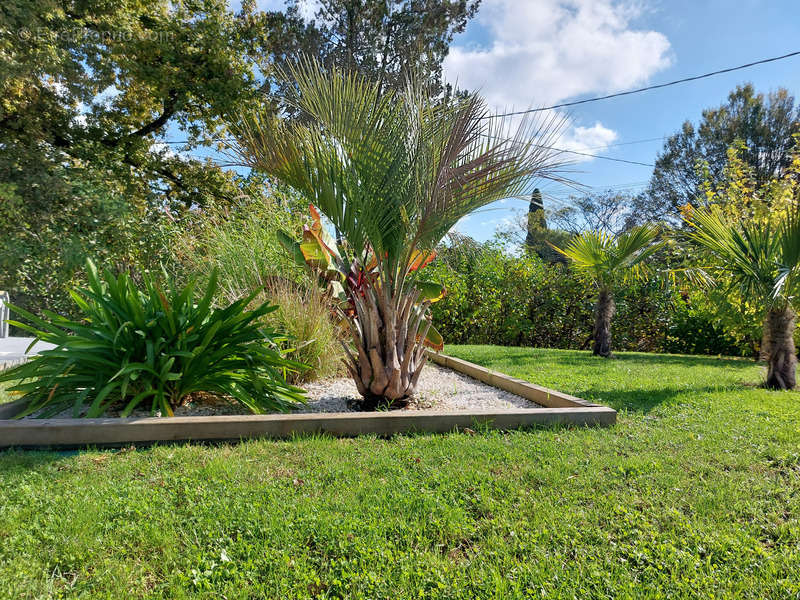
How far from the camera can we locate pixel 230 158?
3775mm

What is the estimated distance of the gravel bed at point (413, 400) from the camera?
360 centimetres

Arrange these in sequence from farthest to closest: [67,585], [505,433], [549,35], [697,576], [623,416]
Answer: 1. [549,35]
2. [623,416]
3. [505,433]
4. [697,576]
5. [67,585]

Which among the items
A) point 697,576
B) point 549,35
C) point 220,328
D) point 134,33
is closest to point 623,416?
point 697,576

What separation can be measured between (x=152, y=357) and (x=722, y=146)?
1228 inches

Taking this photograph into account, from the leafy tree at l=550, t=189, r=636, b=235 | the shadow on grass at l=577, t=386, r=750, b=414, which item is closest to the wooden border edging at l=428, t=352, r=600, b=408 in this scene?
the shadow on grass at l=577, t=386, r=750, b=414

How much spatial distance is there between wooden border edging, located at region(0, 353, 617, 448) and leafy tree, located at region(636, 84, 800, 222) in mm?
23520

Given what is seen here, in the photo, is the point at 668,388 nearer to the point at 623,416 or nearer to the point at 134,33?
the point at 623,416

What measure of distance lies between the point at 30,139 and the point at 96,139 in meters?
1.49

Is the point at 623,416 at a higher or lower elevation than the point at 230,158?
lower

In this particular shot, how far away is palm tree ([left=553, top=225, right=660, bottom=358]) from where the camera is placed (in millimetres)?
7555

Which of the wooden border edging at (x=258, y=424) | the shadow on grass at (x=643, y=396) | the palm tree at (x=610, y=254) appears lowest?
the wooden border edging at (x=258, y=424)

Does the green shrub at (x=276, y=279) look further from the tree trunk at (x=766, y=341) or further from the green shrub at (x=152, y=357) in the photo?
the tree trunk at (x=766, y=341)

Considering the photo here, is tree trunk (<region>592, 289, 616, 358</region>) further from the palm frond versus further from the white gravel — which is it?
the white gravel

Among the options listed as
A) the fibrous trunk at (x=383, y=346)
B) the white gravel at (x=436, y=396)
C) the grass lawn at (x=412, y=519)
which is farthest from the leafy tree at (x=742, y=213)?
the fibrous trunk at (x=383, y=346)
